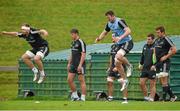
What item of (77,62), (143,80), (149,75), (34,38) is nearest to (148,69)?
(149,75)

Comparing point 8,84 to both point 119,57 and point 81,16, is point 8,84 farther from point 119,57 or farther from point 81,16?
point 119,57

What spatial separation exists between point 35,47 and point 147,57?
3.58m

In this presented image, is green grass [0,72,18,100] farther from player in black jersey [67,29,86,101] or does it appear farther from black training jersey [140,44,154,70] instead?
black training jersey [140,44,154,70]

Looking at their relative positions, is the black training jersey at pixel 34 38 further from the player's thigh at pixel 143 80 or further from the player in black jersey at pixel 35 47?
the player's thigh at pixel 143 80

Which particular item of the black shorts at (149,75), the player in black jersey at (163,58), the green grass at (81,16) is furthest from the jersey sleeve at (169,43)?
the green grass at (81,16)

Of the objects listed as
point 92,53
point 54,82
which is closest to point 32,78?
point 54,82

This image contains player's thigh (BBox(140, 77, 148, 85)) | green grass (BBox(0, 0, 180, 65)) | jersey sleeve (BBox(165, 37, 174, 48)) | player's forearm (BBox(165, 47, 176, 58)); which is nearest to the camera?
player's forearm (BBox(165, 47, 176, 58))

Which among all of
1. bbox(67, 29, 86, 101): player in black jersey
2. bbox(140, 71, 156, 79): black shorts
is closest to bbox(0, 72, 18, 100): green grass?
bbox(67, 29, 86, 101): player in black jersey

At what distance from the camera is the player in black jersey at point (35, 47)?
2611 centimetres

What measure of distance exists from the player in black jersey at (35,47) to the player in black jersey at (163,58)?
11.3ft

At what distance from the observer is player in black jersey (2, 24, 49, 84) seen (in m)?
26.1

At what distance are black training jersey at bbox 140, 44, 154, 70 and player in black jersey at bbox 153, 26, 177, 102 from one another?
27cm

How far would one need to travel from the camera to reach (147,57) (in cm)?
2544

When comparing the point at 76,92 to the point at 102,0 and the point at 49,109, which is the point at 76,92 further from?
the point at 102,0
